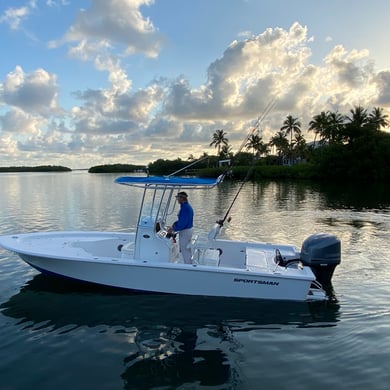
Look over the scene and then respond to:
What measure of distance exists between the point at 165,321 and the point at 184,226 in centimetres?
195

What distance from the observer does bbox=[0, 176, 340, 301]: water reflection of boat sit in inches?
291

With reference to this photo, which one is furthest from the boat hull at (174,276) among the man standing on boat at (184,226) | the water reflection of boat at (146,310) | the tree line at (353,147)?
the tree line at (353,147)

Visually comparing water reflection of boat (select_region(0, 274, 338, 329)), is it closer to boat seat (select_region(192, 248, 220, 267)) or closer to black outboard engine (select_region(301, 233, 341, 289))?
black outboard engine (select_region(301, 233, 341, 289))

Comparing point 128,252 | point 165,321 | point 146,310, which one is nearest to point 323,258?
point 165,321

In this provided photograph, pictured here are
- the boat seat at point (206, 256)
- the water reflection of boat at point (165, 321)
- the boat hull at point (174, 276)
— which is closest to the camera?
the water reflection of boat at point (165, 321)

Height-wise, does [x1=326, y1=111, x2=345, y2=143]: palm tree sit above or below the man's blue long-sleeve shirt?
above

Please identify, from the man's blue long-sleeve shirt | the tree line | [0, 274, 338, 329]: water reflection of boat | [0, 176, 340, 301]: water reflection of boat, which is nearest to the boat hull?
[0, 176, 340, 301]: water reflection of boat

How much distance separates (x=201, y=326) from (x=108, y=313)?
1850 mm

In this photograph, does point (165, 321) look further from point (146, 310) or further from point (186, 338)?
point (186, 338)

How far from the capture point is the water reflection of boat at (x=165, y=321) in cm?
540

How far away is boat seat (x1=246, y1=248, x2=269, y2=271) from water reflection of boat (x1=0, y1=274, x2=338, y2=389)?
71cm

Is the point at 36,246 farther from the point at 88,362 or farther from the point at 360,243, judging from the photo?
the point at 360,243

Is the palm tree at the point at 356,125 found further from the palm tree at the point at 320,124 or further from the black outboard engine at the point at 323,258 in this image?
the black outboard engine at the point at 323,258

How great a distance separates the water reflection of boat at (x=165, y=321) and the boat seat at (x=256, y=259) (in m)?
0.71
